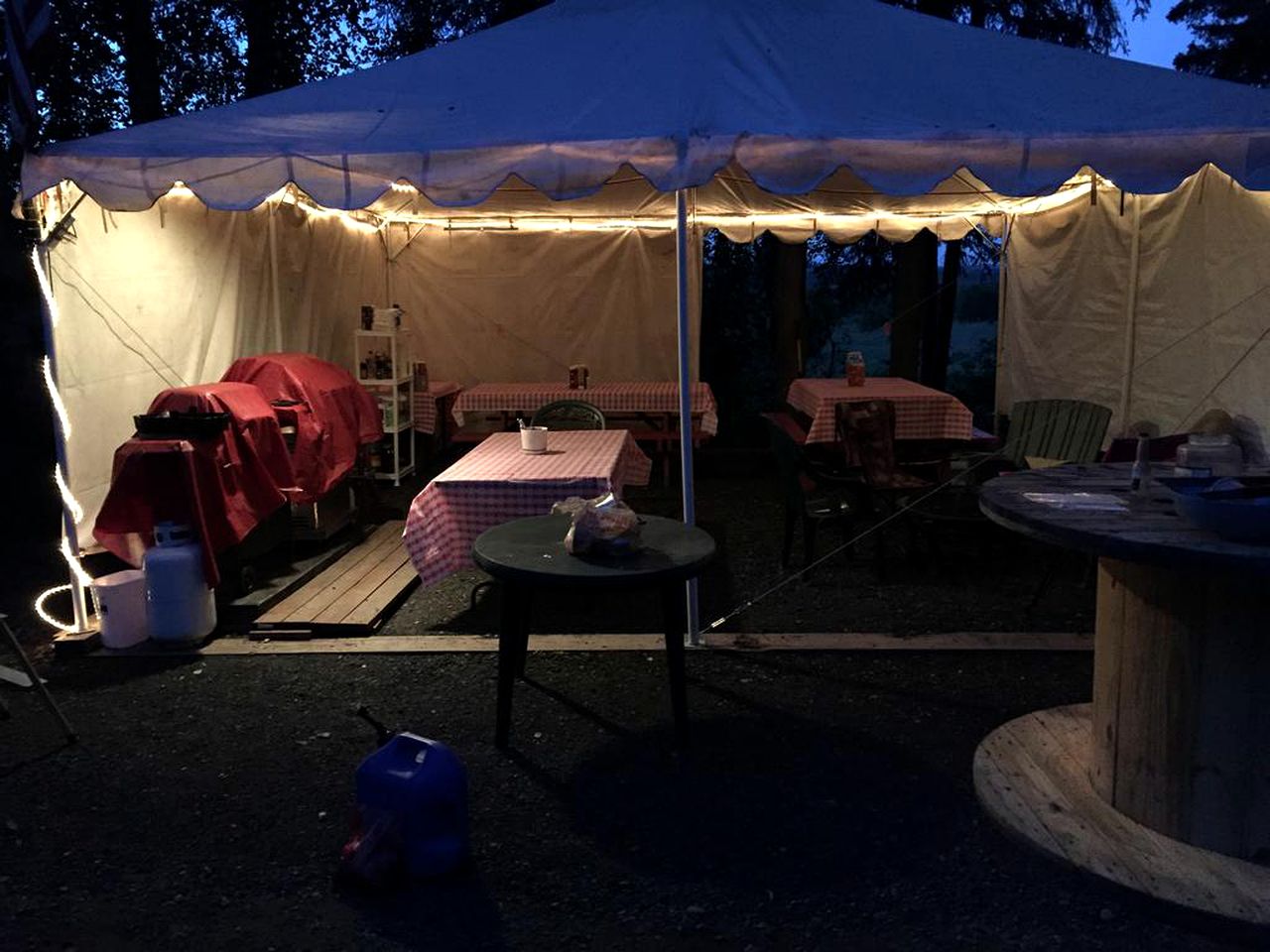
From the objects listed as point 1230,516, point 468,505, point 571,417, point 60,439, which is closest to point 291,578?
point 60,439

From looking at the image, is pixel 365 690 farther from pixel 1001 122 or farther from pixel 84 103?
pixel 84 103

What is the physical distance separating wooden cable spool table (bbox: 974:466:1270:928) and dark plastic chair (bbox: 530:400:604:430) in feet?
13.1

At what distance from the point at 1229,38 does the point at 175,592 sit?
13.2 meters

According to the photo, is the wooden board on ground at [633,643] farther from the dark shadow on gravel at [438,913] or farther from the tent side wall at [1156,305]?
the dark shadow on gravel at [438,913]

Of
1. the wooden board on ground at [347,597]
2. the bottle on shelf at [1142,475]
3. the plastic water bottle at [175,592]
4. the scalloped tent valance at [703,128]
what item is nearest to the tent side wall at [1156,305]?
the scalloped tent valance at [703,128]

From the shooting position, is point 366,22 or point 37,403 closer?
point 37,403

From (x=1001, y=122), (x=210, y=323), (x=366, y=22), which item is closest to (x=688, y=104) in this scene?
(x=1001, y=122)

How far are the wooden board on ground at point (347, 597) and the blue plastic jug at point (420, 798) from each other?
215cm

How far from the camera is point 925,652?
15.0ft

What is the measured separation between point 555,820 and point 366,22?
11.0m

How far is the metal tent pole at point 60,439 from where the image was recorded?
473 centimetres

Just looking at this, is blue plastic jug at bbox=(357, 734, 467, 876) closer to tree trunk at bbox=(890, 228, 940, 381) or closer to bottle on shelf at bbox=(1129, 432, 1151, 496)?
bottle on shelf at bbox=(1129, 432, 1151, 496)

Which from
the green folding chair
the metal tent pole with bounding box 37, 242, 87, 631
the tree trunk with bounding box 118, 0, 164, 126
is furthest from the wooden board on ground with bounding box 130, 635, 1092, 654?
the tree trunk with bounding box 118, 0, 164, 126

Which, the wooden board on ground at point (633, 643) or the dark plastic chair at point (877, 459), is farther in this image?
the dark plastic chair at point (877, 459)
